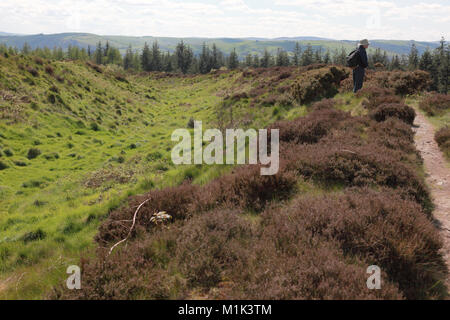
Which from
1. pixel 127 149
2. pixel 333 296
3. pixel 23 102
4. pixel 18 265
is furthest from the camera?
pixel 23 102

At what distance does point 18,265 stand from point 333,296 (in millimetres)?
5983

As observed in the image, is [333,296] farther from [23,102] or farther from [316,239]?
[23,102]

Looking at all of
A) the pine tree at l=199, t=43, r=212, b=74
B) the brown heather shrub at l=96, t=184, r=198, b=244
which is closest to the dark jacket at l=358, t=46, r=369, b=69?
the brown heather shrub at l=96, t=184, r=198, b=244

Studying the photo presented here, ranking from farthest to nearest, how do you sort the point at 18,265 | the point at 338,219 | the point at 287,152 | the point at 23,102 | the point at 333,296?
the point at 23,102
the point at 287,152
the point at 18,265
the point at 338,219
the point at 333,296

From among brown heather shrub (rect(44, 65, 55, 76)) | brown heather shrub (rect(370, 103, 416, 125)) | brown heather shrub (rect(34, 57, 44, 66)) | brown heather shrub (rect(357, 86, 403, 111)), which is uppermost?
brown heather shrub (rect(34, 57, 44, 66))

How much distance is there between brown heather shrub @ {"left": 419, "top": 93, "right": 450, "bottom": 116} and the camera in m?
12.4

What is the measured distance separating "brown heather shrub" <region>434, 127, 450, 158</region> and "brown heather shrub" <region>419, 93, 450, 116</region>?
12.6ft

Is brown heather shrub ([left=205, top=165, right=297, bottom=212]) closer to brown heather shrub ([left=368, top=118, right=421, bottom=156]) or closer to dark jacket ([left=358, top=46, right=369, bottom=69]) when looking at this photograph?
brown heather shrub ([left=368, top=118, right=421, bottom=156])

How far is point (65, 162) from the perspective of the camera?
14.3 metres

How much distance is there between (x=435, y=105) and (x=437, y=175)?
26.1ft
